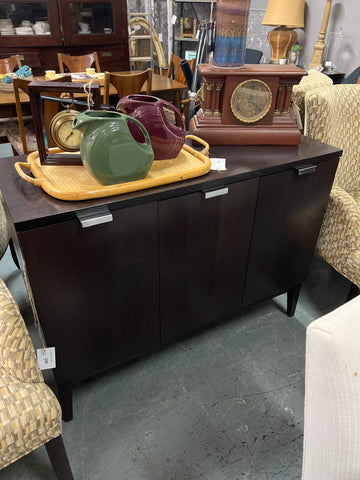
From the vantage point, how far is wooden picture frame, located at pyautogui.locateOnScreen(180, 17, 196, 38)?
13.3ft

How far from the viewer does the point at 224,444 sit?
114cm

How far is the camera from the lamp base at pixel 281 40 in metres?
3.01

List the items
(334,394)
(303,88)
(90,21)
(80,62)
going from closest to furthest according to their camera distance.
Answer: (334,394), (303,88), (80,62), (90,21)

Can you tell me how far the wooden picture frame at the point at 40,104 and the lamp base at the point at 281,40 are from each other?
2.64m

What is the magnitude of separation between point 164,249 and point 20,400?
52 cm

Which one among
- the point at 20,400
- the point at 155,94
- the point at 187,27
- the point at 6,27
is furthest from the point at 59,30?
the point at 20,400

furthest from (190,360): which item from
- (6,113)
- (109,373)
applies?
(6,113)

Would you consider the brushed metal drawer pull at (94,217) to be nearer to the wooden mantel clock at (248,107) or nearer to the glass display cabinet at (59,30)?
the wooden mantel clock at (248,107)

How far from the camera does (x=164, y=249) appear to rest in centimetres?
105

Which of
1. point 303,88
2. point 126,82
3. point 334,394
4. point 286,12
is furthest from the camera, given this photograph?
point 286,12

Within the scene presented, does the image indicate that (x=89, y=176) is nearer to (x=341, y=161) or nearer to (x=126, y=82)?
(x=341, y=161)

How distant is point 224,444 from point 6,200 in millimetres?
972

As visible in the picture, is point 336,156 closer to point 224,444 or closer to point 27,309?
point 224,444

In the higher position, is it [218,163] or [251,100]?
[251,100]
